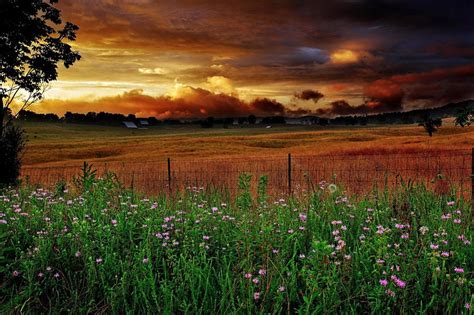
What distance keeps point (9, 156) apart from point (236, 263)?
1540 cm

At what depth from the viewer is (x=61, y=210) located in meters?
7.87

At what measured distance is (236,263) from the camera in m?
6.16

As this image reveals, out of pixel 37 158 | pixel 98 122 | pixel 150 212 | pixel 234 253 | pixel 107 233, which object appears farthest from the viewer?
pixel 98 122

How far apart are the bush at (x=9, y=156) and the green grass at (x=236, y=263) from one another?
11532mm

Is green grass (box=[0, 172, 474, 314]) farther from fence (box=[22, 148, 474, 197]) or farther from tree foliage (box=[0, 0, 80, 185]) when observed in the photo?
tree foliage (box=[0, 0, 80, 185])

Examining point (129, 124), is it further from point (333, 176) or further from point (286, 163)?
point (333, 176)

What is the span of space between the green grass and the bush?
11532mm

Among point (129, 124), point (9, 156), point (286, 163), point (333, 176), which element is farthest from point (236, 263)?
point (129, 124)

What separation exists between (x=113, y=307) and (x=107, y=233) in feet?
5.40

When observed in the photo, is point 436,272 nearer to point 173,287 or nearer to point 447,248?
point 447,248

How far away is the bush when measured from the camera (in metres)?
18.5

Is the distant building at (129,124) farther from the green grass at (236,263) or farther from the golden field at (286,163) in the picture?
the green grass at (236,263)

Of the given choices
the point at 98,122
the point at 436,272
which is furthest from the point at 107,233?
the point at 98,122

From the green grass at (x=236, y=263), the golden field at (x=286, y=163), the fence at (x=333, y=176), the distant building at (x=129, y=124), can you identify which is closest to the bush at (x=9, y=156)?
the fence at (x=333, y=176)
